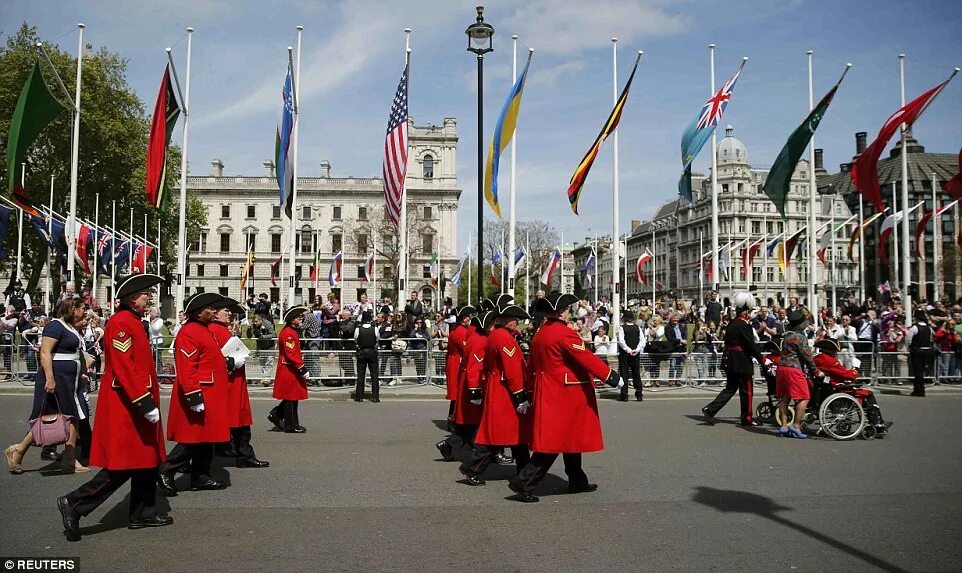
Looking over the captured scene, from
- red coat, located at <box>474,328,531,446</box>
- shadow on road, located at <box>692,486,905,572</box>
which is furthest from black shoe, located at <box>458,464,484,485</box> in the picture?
shadow on road, located at <box>692,486,905,572</box>

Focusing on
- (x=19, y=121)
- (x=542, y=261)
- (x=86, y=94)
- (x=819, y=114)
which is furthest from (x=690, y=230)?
(x=19, y=121)

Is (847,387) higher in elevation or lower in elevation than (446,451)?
higher

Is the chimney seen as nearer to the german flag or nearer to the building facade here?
the building facade

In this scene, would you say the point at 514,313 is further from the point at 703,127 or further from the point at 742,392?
the point at 703,127

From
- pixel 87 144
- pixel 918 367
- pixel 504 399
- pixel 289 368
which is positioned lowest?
pixel 918 367

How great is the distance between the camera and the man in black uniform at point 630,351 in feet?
54.1

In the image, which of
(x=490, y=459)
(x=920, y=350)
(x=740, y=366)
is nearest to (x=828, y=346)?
(x=740, y=366)

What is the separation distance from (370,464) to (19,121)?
531 inches

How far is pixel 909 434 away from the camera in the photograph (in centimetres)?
1154

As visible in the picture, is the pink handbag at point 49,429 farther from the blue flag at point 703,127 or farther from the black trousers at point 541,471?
the blue flag at point 703,127

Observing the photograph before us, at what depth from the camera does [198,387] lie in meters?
7.11

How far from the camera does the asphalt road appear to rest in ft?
18.1

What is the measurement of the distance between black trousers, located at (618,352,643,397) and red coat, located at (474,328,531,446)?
29.0 ft

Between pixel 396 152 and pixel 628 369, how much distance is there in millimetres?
8027
